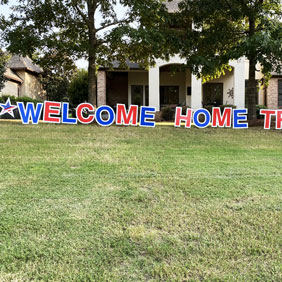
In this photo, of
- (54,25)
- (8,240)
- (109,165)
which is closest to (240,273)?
(8,240)

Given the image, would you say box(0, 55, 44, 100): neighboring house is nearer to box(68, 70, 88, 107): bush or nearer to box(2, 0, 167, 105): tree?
box(68, 70, 88, 107): bush

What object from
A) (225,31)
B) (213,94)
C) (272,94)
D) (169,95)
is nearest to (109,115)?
(225,31)

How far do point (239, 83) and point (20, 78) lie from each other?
17.9 metres

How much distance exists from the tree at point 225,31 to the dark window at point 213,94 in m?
6.87

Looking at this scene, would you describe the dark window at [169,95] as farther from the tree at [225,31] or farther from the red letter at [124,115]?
the red letter at [124,115]

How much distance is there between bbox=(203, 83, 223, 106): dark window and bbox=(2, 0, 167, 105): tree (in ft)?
26.8

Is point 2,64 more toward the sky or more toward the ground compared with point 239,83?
more toward the sky

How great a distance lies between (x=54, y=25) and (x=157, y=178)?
11516mm

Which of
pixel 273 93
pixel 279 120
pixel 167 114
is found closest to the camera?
pixel 279 120

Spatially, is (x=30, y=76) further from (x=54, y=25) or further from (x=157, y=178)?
(x=157, y=178)

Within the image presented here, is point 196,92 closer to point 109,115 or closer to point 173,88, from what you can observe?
point 173,88

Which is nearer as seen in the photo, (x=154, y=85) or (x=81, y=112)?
(x=81, y=112)

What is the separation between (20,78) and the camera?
25.7 m

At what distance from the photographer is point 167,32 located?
40.2ft
